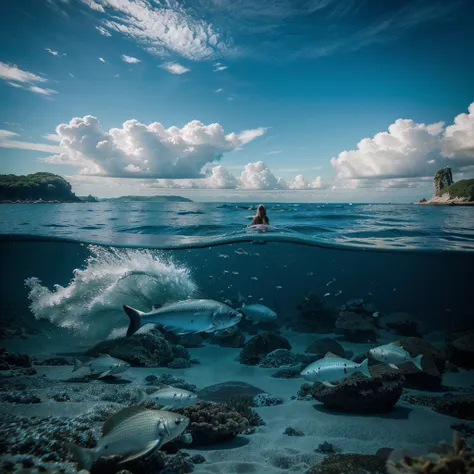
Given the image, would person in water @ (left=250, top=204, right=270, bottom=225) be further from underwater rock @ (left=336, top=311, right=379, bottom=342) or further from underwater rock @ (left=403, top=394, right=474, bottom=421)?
underwater rock @ (left=403, top=394, right=474, bottom=421)

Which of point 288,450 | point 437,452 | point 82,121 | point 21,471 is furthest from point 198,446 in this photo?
point 82,121

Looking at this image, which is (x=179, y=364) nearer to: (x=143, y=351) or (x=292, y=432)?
(x=143, y=351)

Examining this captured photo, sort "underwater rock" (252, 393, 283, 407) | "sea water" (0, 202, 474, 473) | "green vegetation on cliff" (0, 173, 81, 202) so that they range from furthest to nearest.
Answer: "green vegetation on cliff" (0, 173, 81, 202) < "underwater rock" (252, 393, 283, 407) < "sea water" (0, 202, 474, 473)

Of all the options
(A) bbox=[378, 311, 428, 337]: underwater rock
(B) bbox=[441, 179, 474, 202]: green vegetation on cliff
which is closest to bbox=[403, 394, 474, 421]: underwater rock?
(B) bbox=[441, 179, 474, 202]: green vegetation on cliff

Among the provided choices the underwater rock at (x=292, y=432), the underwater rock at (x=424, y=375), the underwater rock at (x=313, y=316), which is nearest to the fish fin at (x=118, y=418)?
the underwater rock at (x=292, y=432)

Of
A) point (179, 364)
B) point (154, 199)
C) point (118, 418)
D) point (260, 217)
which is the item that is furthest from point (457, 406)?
point (154, 199)

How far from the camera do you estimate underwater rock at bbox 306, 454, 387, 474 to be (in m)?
3.66

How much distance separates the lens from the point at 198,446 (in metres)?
5.00

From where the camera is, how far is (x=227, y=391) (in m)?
7.84

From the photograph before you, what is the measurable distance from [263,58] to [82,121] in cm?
680

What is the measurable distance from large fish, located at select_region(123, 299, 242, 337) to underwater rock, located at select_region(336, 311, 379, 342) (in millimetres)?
10547

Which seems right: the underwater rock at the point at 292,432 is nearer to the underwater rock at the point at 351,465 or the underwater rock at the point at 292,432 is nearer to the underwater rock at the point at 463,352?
the underwater rock at the point at 351,465

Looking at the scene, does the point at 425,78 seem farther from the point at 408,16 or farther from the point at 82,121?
the point at 82,121

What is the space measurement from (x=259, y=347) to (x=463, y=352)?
7.74 m
